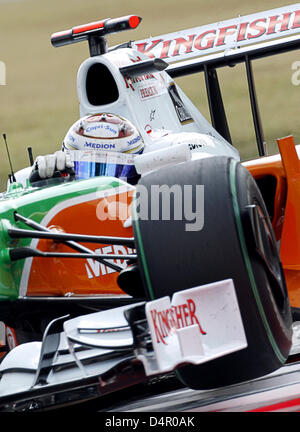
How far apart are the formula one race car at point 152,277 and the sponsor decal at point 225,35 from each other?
8.22ft

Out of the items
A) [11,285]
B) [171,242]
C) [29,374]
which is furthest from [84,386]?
[11,285]

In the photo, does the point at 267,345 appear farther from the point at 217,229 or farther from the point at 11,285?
the point at 11,285

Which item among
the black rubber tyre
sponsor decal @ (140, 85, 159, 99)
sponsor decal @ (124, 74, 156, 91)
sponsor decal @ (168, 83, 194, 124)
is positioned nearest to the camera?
the black rubber tyre

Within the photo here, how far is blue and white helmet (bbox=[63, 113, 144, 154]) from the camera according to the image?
368 cm

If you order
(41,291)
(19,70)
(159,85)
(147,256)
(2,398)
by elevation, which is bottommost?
(2,398)

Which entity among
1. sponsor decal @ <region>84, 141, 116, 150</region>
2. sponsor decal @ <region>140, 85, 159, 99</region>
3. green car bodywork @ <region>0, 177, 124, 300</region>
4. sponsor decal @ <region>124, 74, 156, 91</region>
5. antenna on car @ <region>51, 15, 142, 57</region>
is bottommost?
green car bodywork @ <region>0, 177, 124, 300</region>

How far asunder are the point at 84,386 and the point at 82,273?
0.75 m

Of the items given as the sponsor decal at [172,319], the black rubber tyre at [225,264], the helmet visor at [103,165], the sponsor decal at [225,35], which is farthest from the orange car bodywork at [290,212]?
the sponsor decal at [225,35]

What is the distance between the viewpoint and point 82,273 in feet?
9.57

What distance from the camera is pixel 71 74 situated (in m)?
18.1

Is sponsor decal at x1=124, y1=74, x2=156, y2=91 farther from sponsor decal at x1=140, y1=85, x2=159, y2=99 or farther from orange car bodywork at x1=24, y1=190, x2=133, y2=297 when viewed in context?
orange car bodywork at x1=24, y1=190, x2=133, y2=297

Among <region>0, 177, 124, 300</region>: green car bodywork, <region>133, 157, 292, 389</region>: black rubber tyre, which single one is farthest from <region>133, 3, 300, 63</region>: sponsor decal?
<region>133, 157, 292, 389</region>: black rubber tyre

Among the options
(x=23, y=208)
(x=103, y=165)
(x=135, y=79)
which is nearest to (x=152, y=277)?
(x=23, y=208)

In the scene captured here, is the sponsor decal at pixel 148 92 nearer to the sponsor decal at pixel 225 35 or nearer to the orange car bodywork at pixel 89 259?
the sponsor decal at pixel 225 35
